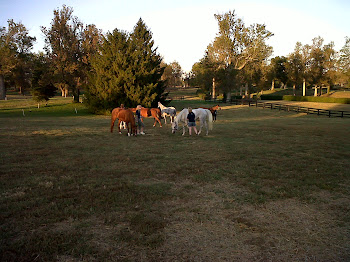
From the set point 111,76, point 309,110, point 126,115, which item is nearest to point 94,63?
point 111,76

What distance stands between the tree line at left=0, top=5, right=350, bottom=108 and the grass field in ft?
90.1

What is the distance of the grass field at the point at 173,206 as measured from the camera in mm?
3977

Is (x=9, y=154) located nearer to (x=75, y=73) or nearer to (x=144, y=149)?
(x=144, y=149)

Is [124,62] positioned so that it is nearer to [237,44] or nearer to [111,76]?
[111,76]

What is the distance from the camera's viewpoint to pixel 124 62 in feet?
118

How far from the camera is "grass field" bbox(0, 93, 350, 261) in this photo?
398 cm

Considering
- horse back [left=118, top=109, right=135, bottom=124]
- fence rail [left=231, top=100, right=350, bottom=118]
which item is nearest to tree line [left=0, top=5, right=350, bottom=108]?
fence rail [left=231, top=100, right=350, bottom=118]

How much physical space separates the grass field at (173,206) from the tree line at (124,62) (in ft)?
90.1

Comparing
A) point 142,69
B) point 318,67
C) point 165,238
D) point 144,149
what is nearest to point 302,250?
point 165,238

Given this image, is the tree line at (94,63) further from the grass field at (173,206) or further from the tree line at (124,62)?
the grass field at (173,206)

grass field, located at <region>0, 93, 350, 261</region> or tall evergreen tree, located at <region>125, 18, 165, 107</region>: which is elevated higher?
tall evergreen tree, located at <region>125, 18, 165, 107</region>

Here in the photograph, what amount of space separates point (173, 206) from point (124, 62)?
110ft

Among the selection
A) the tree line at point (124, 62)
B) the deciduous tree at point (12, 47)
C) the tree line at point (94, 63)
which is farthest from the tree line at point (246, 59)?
the deciduous tree at point (12, 47)

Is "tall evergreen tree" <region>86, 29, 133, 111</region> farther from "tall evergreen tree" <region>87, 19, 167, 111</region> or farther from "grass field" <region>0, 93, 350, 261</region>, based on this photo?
"grass field" <region>0, 93, 350, 261</region>
